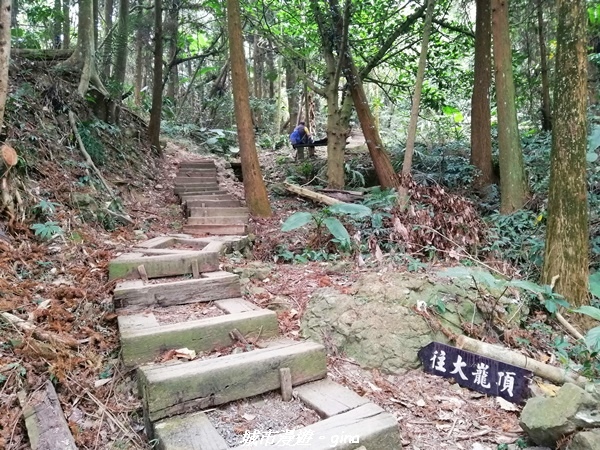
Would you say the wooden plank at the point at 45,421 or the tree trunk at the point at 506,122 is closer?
the wooden plank at the point at 45,421

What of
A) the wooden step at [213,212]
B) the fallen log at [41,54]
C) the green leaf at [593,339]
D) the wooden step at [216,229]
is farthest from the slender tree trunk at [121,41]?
the green leaf at [593,339]

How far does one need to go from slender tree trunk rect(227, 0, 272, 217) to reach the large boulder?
3779 millimetres

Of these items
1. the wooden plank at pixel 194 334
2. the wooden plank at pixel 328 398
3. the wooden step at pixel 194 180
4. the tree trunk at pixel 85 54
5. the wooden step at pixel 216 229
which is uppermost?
the tree trunk at pixel 85 54

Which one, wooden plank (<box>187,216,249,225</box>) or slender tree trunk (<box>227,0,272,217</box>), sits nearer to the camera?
wooden plank (<box>187,216,249,225</box>)

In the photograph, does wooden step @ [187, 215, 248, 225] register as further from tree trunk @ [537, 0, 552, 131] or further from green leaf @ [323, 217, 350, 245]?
tree trunk @ [537, 0, 552, 131]

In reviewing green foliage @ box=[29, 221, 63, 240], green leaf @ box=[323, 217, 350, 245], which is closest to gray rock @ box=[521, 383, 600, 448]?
green leaf @ box=[323, 217, 350, 245]

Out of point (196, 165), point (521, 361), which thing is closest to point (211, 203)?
point (196, 165)

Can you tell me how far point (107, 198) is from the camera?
6.37m

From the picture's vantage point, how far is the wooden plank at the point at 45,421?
6.95 feet

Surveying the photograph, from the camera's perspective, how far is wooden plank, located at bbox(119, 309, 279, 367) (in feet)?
8.84

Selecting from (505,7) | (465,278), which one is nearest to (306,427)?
(465,278)

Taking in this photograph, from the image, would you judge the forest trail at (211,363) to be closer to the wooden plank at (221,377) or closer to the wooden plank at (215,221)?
the wooden plank at (221,377)

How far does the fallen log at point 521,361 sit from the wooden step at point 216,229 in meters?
3.78

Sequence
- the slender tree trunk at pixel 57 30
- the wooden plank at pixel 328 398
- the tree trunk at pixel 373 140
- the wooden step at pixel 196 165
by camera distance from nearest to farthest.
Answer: the wooden plank at pixel 328 398 → the tree trunk at pixel 373 140 → the wooden step at pixel 196 165 → the slender tree trunk at pixel 57 30
